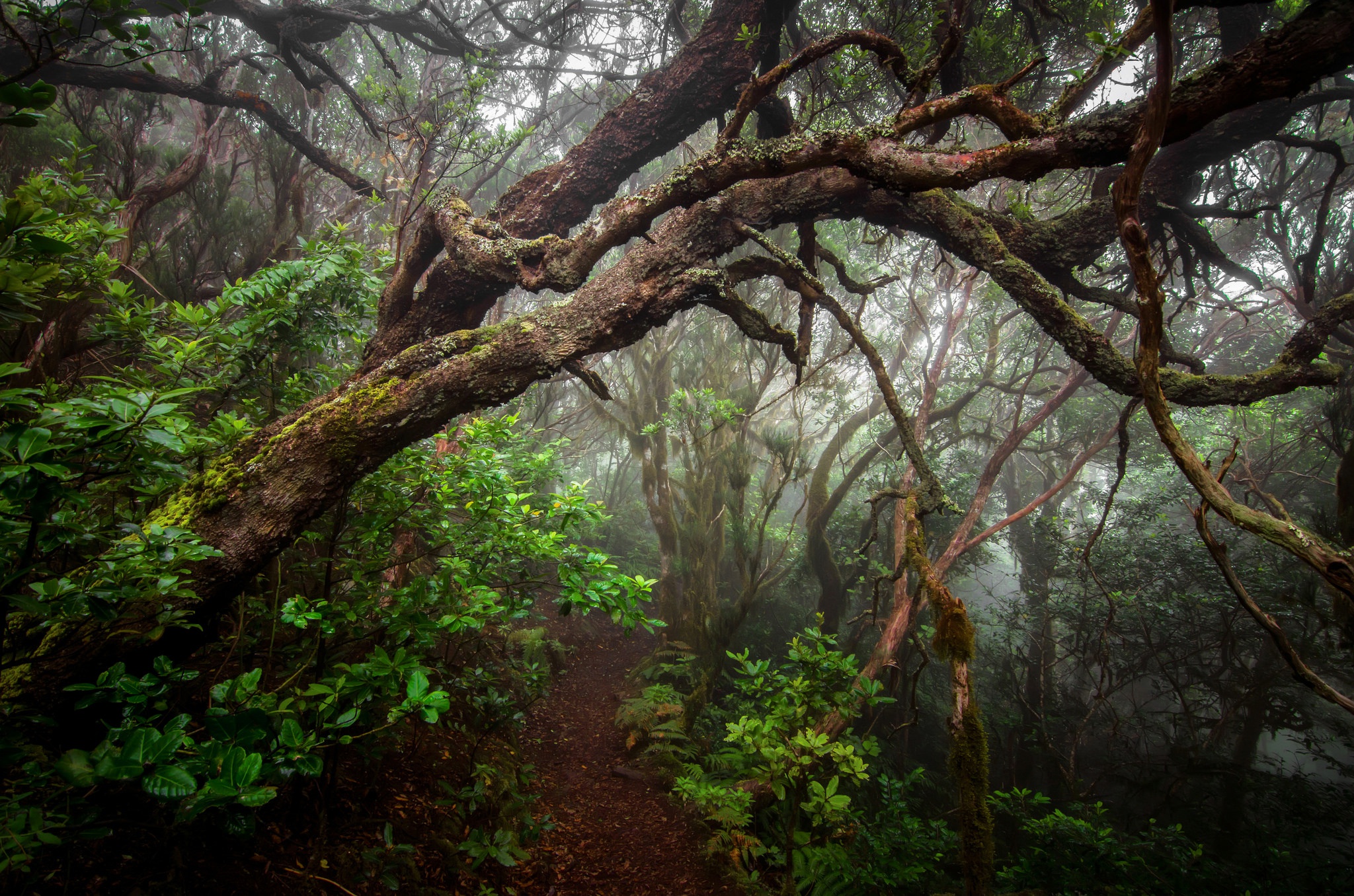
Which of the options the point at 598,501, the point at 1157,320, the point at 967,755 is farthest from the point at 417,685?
the point at 598,501

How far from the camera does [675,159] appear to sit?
38.2 ft

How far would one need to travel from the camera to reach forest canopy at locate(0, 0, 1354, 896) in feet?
5.65

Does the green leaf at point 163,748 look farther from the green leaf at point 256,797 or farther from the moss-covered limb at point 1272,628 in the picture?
the moss-covered limb at point 1272,628

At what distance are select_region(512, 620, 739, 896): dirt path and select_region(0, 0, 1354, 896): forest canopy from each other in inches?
1.6

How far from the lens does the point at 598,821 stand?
4.36m

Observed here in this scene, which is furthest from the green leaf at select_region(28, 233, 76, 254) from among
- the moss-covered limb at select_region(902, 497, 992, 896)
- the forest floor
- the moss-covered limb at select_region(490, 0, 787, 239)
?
the moss-covered limb at select_region(490, 0, 787, 239)

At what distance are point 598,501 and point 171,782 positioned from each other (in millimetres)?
3917

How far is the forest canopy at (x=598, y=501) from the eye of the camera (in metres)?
1.72

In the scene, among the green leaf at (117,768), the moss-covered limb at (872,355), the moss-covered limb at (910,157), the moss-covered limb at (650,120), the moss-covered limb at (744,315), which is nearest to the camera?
the green leaf at (117,768)

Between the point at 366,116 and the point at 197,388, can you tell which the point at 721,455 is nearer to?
the point at 366,116

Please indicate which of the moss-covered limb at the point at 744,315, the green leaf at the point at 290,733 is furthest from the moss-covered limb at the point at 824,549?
the green leaf at the point at 290,733

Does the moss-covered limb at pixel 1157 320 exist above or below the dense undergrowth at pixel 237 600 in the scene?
above

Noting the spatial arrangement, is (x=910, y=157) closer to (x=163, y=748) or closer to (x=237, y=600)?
(x=163, y=748)

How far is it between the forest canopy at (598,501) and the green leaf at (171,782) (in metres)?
0.01
